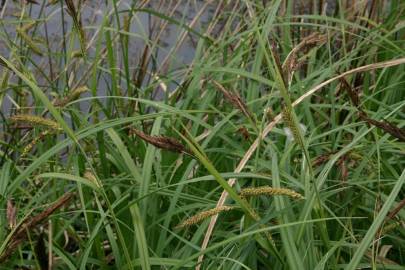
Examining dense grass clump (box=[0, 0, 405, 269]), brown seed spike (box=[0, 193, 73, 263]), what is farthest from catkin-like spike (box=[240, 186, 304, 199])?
brown seed spike (box=[0, 193, 73, 263])

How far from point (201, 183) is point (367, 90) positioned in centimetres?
64

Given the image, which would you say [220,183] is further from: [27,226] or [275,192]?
[27,226]

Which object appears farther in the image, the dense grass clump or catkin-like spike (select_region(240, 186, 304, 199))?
the dense grass clump

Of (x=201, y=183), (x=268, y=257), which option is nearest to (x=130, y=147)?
(x=201, y=183)

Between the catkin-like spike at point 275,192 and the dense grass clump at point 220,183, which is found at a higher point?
the catkin-like spike at point 275,192

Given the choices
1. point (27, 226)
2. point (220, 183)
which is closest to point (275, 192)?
point (220, 183)

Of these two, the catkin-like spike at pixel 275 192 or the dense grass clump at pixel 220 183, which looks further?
the dense grass clump at pixel 220 183

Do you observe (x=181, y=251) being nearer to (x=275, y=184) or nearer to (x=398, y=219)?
(x=275, y=184)

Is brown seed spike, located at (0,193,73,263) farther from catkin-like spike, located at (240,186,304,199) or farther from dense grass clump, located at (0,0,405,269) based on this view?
catkin-like spike, located at (240,186,304,199)

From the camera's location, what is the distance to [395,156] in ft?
5.65

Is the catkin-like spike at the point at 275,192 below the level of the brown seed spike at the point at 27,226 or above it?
above

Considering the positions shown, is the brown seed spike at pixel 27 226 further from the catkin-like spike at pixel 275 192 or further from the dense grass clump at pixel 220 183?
the catkin-like spike at pixel 275 192

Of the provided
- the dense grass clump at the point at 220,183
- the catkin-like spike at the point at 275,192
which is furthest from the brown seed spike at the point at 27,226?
the catkin-like spike at the point at 275,192

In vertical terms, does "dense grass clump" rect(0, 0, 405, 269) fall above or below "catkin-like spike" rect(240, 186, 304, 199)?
below
